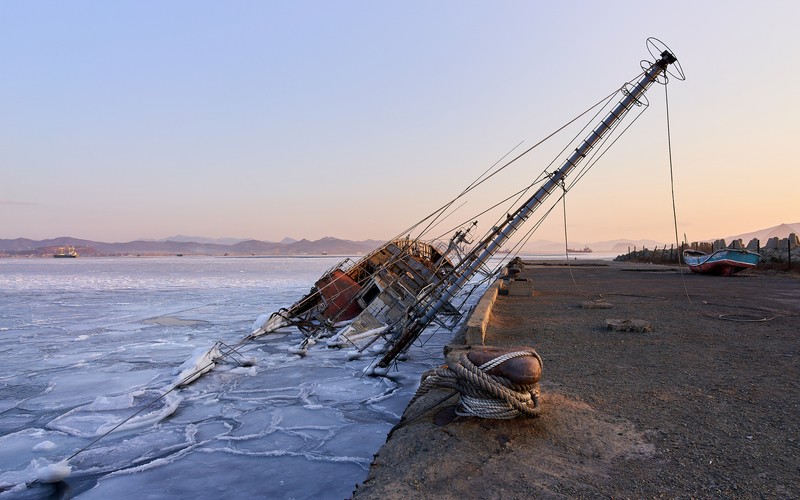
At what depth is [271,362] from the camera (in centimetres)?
1003

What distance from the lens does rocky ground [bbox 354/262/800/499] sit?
309 centimetres

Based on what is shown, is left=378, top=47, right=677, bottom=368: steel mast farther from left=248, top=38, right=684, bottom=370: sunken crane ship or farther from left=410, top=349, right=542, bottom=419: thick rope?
left=410, top=349, right=542, bottom=419: thick rope

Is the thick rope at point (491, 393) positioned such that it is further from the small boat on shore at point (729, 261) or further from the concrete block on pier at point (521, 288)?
the small boat on shore at point (729, 261)

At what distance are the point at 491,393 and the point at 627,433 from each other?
1093mm

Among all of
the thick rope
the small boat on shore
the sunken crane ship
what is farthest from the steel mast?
the small boat on shore

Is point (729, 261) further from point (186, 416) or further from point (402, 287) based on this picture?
point (186, 416)

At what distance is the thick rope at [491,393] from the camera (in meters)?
4.02

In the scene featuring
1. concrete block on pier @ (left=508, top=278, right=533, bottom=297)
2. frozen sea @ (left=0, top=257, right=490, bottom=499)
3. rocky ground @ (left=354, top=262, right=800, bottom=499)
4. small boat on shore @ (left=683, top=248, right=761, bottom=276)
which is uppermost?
small boat on shore @ (left=683, top=248, right=761, bottom=276)

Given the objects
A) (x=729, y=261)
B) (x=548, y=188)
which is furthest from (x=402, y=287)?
(x=729, y=261)

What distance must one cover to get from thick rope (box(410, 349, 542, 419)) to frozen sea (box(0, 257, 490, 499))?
1.42m

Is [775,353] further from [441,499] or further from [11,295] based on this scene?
[11,295]

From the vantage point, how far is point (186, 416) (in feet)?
21.9

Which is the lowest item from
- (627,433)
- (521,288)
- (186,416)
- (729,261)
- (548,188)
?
(186,416)

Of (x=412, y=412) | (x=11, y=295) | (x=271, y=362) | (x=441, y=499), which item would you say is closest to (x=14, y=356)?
(x=271, y=362)
